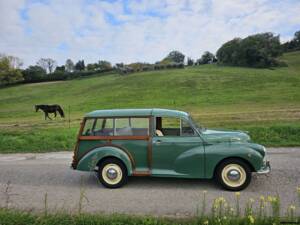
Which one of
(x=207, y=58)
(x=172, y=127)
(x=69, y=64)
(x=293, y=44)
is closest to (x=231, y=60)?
(x=207, y=58)

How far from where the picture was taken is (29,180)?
691 cm

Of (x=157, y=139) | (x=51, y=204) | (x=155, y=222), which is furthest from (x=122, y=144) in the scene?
(x=155, y=222)

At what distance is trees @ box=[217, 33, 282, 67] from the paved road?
6326cm

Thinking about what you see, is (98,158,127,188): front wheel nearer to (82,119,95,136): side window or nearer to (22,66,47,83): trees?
(82,119,95,136): side window

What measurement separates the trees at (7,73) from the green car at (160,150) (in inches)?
2528

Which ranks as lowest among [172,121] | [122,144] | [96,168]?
[96,168]

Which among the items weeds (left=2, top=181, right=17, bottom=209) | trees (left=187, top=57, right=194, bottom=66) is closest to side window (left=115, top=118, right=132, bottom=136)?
weeds (left=2, top=181, right=17, bottom=209)

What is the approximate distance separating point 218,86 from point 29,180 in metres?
34.7

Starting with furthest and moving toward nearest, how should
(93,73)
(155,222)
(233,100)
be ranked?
(93,73) < (233,100) < (155,222)

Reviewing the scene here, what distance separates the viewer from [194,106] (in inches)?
1005

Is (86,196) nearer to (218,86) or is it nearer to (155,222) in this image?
(155,222)

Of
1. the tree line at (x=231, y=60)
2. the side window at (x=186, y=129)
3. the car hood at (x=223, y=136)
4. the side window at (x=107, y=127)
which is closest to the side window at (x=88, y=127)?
the side window at (x=107, y=127)

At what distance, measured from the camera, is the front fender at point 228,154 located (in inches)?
230

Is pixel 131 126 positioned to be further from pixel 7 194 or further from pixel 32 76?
pixel 32 76
